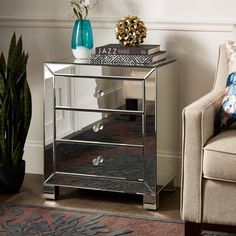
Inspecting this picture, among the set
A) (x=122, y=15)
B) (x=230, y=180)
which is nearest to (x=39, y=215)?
(x=230, y=180)

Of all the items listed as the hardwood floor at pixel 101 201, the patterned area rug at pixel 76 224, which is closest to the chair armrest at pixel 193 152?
the patterned area rug at pixel 76 224

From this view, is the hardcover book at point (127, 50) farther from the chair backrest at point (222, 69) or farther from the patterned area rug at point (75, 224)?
the patterned area rug at point (75, 224)

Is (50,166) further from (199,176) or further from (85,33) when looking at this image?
(199,176)

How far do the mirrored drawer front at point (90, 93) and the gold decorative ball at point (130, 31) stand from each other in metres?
0.25

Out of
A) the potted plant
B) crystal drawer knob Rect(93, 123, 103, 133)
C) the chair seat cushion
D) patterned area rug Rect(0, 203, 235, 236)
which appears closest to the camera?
the chair seat cushion

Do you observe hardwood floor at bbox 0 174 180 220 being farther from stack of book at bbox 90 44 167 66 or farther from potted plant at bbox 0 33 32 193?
stack of book at bbox 90 44 167 66

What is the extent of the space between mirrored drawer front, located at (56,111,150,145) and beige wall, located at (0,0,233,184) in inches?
10.5

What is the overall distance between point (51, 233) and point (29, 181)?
2.79ft

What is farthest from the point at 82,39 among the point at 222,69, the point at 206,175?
the point at 206,175

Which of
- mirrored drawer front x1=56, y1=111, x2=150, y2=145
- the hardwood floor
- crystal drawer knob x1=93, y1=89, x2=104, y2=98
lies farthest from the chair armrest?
crystal drawer knob x1=93, y1=89, x2=104, y2=98

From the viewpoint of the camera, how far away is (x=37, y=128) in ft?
12.6

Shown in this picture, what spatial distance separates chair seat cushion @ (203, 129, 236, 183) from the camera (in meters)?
2.58

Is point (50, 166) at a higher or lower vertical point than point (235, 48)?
lower

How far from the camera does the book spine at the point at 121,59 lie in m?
3.19
